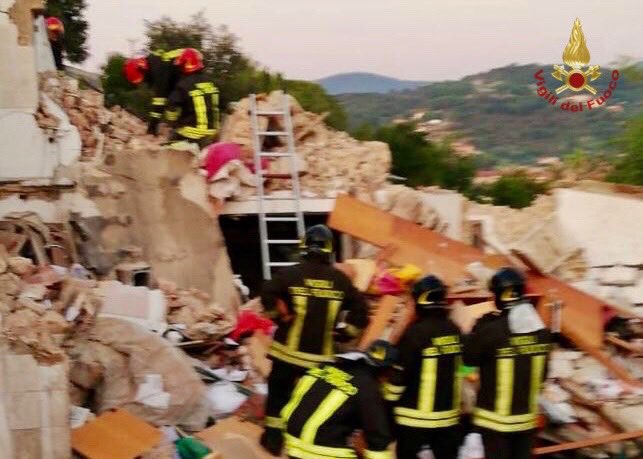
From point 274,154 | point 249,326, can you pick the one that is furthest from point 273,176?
point 249,326

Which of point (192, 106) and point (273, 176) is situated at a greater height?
point (192, 106)

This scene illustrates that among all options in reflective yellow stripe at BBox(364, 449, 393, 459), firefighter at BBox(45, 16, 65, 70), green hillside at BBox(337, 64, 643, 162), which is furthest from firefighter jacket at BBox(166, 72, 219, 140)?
green hillside at BBox(337, 64, 643, 162)

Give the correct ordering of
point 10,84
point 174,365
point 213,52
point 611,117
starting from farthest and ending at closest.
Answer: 1. point 611,117
2. point 213,52
3. point 10,84
4. point 174,365

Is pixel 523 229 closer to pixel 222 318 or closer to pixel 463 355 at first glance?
pixel 222 318

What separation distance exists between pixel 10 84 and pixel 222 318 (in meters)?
2.71

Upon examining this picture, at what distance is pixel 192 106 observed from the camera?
10609mm

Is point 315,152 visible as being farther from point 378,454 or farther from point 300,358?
point 378,454

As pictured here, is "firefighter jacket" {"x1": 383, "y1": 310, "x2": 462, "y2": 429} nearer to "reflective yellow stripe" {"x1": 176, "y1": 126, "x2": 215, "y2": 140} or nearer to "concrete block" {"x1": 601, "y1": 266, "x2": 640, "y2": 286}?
"concrete block" {"x1": 601, "y1": 266, "x2": 640, "y2": 286}

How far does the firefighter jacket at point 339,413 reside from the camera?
15.3 ft

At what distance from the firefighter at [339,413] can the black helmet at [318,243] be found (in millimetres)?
1228

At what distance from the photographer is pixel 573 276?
912cm

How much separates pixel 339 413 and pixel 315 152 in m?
6.84

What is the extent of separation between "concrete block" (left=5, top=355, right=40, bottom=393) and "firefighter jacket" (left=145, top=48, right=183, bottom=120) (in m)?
5.33

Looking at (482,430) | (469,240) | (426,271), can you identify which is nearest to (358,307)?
(482,430)
